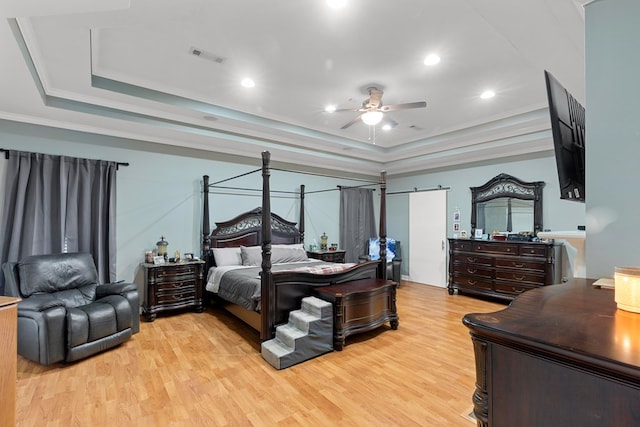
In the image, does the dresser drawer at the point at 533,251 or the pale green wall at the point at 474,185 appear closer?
the dresser drawer at the point at 533,251

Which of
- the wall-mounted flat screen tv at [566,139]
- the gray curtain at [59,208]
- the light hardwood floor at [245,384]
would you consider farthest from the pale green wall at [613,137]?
the gray curtain at [59,208]

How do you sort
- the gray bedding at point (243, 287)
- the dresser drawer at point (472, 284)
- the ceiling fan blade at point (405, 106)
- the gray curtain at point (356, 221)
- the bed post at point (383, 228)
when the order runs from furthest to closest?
the gray curtain at point (356, 221)
the dresser drawer at point (472, 284)
the bed post at point (383, 228)
the gray bedding at point (243, 287)
the ceiling fan blade at point (405, 106)

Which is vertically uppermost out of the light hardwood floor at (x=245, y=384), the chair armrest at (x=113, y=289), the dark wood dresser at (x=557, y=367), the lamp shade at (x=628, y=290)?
the lamp shade at (x=628, y=290)

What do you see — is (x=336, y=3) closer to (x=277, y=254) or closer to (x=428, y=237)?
(x=277, y=254)

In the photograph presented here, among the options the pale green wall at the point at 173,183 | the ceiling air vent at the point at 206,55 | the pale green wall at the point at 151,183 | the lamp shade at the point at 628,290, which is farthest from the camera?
the pale green wall at the point at 173,183

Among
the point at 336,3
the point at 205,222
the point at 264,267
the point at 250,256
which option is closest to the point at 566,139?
the point at 336,3

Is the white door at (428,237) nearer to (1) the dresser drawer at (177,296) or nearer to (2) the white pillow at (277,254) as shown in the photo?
(2) the white pillow at (277,254)

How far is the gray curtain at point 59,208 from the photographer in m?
3.63

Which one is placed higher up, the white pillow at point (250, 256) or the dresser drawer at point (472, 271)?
the white pillow at point (250, 256)

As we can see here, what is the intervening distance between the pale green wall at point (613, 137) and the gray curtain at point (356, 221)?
5.40m

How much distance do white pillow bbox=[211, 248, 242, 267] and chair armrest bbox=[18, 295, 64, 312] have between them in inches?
78.0

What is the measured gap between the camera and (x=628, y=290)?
899 mm

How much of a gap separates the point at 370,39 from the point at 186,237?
3958mm

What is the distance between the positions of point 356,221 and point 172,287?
419 centimetres
